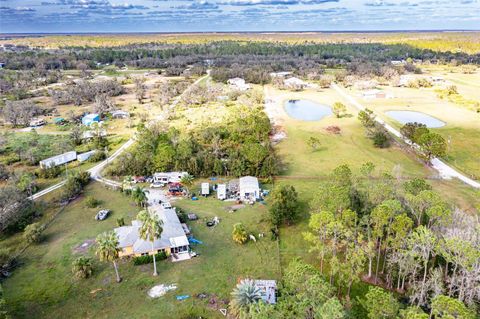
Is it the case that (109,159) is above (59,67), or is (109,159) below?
below

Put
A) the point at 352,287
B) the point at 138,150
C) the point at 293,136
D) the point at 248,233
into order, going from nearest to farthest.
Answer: the point at 352,287
the point at 248,233
the point at 138,150
the point at 293,136

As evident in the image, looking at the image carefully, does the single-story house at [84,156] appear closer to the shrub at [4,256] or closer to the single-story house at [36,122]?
the single-story house at [36,122]

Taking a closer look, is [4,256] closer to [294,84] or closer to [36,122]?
[36,122]

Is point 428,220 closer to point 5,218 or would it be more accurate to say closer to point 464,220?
point 464,220

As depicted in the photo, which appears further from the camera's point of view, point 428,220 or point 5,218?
point 5,218

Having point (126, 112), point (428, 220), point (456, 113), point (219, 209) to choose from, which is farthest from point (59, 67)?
point (428, 220)

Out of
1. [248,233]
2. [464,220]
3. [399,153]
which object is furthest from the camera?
[399,153]

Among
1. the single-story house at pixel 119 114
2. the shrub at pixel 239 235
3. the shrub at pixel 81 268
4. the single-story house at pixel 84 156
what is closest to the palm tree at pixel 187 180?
the shrub at pixel 239 235
